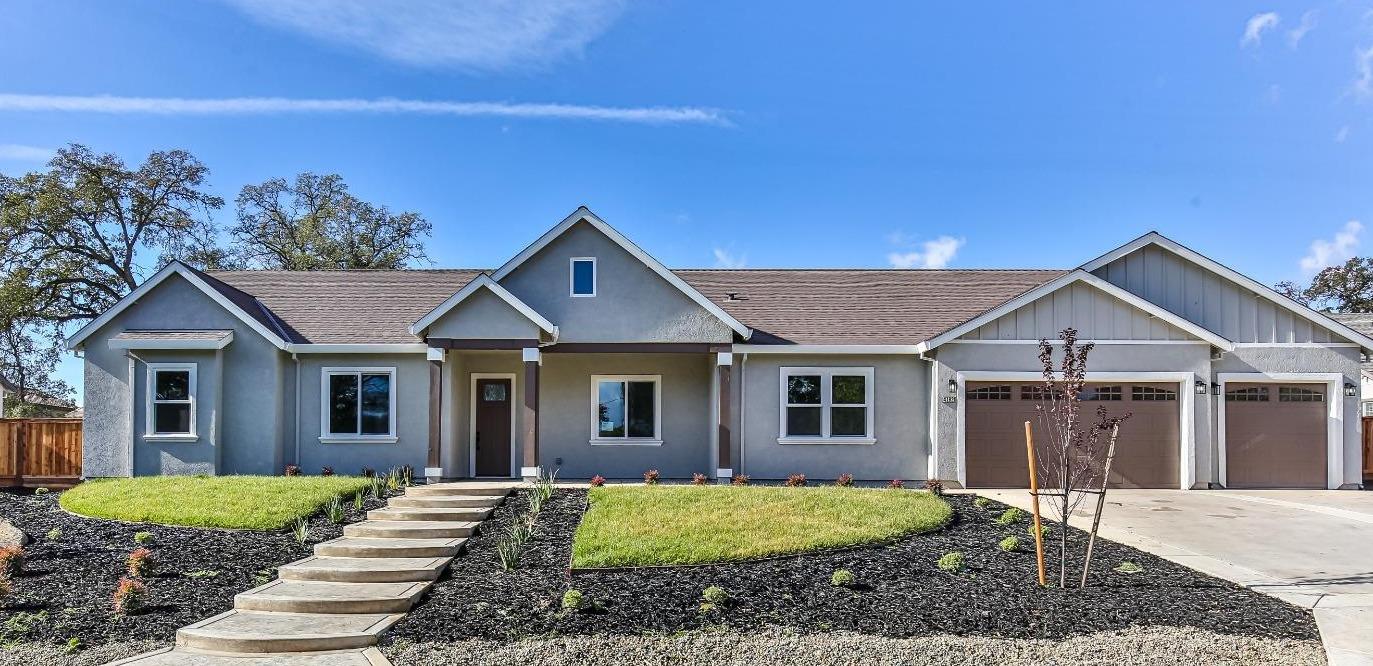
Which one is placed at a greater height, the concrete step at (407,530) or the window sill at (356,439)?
the window sill at (356,439)

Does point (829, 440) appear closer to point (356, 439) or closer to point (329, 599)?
point (356, 439)

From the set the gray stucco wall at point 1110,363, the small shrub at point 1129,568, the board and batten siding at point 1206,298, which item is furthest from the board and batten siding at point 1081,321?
the small shrub at point 1129,568

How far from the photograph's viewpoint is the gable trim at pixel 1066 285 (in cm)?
1656

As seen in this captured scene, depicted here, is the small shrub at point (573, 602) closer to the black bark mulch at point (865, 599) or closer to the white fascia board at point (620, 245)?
the black bark mulch at point (865, 599)

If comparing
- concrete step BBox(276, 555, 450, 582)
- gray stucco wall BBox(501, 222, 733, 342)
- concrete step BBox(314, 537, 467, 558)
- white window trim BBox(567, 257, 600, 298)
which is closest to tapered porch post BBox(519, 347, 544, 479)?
gray stucco wall BBox(501, 222, 733, 342)

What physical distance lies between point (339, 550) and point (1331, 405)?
1843cm

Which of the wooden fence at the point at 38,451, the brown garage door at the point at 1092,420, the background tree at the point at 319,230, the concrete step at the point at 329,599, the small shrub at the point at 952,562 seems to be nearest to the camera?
the concrete step at the point at 329,599

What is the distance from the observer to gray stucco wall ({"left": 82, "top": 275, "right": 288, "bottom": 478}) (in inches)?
669

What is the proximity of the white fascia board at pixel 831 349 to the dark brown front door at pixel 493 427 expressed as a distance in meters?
5.13

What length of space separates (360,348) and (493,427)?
3.14 meters

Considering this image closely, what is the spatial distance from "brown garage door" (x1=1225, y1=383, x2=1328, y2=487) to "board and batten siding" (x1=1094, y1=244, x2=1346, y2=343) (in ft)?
3.59

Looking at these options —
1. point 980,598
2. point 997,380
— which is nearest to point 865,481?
point 997,380

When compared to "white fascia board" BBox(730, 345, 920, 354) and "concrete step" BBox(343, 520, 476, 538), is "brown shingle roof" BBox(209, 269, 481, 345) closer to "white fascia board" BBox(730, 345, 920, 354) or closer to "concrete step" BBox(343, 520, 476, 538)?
"concrete step" BBox(343, 520, 476, 538)

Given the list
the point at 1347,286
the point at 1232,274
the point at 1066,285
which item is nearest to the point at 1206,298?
the point at 1232,274
